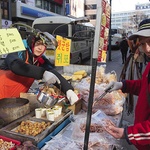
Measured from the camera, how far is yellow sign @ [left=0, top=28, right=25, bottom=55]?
4.18 ft

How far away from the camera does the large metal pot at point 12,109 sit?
72.4 inches

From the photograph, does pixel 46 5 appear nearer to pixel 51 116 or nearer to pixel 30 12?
pixel 30 12

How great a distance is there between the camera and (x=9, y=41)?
1.32 m

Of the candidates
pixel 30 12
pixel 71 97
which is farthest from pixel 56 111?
pixel 30 12

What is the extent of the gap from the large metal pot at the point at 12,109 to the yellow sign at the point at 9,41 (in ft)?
2.33

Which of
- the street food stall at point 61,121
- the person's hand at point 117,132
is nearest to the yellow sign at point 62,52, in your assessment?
the street food stall at point 61,121

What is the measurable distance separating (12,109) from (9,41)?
743 mm

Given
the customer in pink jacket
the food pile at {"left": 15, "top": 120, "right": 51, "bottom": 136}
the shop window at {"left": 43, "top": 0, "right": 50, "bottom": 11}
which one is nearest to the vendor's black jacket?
the food pile at {"left": 15, "top": 120, "right": 51, "bottom": 136}

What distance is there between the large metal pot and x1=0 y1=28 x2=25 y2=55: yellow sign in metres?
0.71

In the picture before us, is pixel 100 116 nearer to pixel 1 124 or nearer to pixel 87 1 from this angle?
pixel 1 124

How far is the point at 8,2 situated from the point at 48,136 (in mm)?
15563

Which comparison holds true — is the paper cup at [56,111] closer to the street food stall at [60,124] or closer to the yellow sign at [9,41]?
the street food stall at [60,124]

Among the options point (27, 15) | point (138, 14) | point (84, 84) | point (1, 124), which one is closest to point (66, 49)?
point (84, 84)

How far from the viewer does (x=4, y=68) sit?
2.35 m
